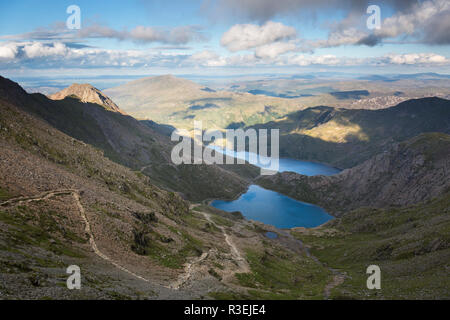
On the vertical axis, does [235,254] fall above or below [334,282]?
above

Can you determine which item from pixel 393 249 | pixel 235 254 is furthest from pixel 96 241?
pixel 393 249

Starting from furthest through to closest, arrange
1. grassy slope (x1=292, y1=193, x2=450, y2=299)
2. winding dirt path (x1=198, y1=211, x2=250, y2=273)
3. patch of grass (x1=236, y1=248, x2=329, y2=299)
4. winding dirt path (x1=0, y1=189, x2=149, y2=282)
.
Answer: winding dirt path (x1=198, y1=211, x2=250, y2=273) → patch of grass (x1=236, y1=248, x2=329, y2=299) → grassy slope (x1=292, y1=193, x2=450, y2=299) → winding dirt path (x1=0, y1=189, x2=149, y2=282)

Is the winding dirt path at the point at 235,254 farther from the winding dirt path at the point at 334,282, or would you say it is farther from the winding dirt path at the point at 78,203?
the winding dirt path at the point at 78,203

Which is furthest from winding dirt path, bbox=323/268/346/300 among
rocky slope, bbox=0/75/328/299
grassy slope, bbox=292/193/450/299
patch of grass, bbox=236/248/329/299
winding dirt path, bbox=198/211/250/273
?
winding dirt path, bbox=198/211/250/273

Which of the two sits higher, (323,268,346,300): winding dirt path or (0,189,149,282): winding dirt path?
(0,189,149,282): winding dirt path

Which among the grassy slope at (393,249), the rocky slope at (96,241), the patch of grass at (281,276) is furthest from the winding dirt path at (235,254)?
the grassy slope at (393,249)

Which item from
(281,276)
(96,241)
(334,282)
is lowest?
(334,282)

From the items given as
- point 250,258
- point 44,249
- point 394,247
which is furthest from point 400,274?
point 44,249

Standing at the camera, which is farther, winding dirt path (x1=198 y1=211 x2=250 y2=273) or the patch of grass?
winding dirt path (x1=198 y1=211 x2=250 y2=273)

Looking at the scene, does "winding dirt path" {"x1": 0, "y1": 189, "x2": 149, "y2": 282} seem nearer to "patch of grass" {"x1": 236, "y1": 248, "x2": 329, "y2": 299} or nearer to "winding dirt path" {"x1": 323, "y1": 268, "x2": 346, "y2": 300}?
"patch of grass" {"x1": 236, "y1": 248, "x2": 329, "y2": 299}

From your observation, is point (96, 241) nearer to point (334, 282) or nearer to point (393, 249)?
point (334, 282)

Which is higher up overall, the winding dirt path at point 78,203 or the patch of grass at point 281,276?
the winding dirt path at point 78,203
